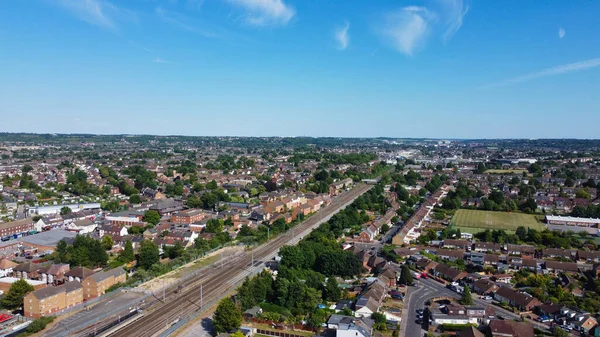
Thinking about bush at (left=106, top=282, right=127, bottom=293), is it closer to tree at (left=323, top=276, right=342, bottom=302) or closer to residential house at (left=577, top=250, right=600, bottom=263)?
tree at (left=323, top=276, right=342, bottom=302)

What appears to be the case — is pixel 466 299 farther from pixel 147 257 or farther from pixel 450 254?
pixel 147 257

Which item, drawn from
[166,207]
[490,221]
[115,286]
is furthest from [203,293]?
[490,221]

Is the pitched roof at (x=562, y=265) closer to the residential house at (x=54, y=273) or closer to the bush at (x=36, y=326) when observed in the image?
the bush at (x=36, y=326)

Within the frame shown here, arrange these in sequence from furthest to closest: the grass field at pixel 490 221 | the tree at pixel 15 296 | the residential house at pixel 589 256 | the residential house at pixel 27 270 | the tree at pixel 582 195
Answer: the tree at pixel 582 195 < the grass field at pixel 490 221 < the residential house at pixel 589 256 < the residential house at pixel 27 270 < the tree at pixel 15 296

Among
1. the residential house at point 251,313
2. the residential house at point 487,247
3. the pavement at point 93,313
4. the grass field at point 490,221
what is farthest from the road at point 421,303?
the grass field at point 490,221

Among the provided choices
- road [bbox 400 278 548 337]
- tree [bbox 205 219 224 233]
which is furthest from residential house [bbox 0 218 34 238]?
road [bbox 400 278 548 337]

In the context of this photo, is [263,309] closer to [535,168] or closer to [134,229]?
[134,229]

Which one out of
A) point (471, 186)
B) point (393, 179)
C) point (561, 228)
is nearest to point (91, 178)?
point (393, 179)

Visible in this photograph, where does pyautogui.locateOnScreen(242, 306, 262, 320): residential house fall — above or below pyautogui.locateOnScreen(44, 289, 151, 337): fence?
above
